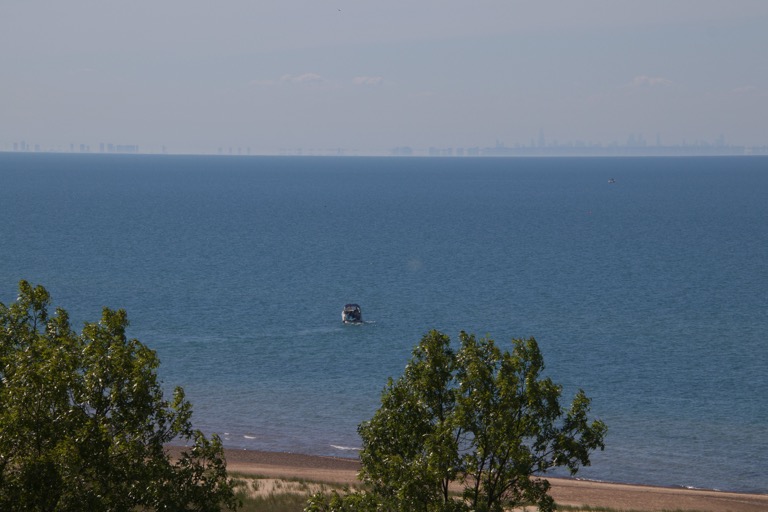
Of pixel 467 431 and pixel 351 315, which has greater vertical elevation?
pixel 467 431

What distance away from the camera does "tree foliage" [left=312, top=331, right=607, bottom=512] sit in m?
24.5

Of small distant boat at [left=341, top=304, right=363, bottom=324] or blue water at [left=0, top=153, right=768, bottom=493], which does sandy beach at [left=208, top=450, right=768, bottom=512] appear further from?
small distant boat at [left=341, top=304, right=363, bottom=324]

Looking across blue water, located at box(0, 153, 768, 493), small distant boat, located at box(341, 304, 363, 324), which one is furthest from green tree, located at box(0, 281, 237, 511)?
small distant boat, located at box(341, 304, 363, 324)

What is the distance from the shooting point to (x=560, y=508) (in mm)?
43344

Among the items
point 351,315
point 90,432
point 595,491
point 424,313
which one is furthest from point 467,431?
point 424,313

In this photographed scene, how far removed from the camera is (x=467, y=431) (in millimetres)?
25172

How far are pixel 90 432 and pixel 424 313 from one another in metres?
71.7

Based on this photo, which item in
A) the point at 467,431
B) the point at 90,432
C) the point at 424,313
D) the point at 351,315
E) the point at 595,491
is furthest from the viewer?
the point at 424,313

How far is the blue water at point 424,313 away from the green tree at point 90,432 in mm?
32396

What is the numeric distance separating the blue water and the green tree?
3240 cm

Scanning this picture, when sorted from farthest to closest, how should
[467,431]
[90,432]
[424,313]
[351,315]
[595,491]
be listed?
[424,313] < [351,315] < [595,491] < [467,431] < [90,432]

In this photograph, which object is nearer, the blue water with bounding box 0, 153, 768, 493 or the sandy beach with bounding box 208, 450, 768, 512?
the sandy beach with bounding box 208, 450, 768, 512

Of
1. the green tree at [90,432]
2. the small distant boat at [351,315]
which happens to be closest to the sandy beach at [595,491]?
the green tree at [90,432]

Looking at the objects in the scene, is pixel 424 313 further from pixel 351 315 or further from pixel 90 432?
pixel 90 432
